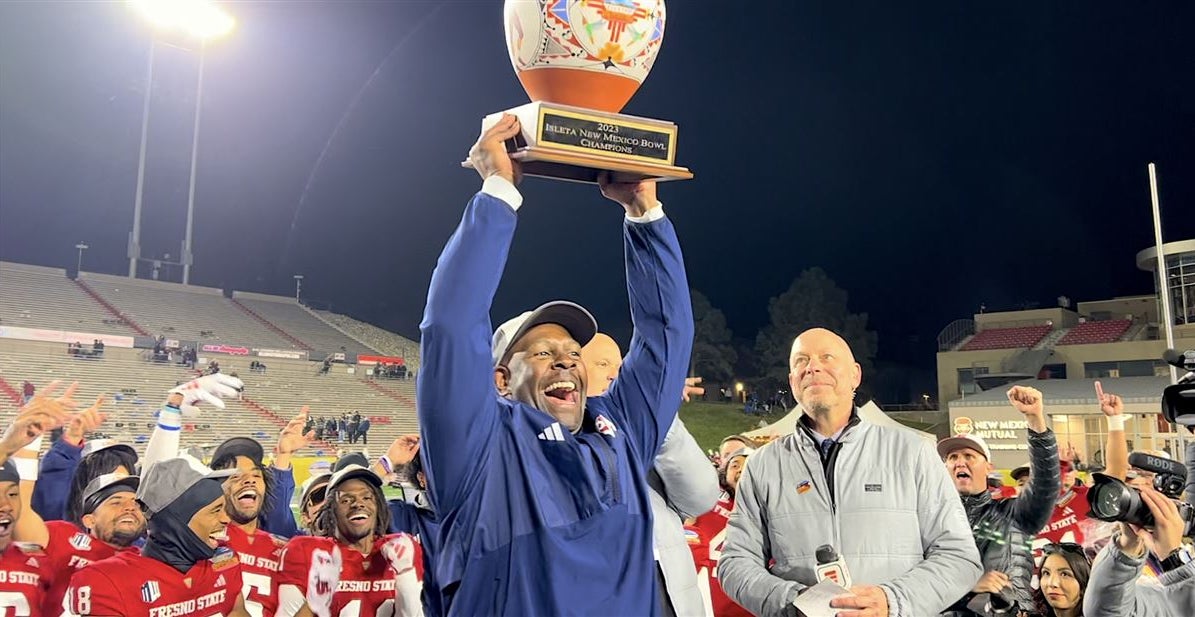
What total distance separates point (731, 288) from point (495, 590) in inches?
1839

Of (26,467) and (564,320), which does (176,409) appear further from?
(564,320)

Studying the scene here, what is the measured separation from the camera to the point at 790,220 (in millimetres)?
44281

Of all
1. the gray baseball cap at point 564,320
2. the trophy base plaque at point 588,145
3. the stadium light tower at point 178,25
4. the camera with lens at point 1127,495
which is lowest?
the camera with lens at point 1127,495

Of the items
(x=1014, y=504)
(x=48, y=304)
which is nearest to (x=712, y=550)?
(x=1014, y=504)

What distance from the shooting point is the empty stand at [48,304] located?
21.9m

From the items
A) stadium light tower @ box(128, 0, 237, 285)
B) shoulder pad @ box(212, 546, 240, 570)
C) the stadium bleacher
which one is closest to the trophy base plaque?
shoulder pad @ box(212, 546, 240, 570)

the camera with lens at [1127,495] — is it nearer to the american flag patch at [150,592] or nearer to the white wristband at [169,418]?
the american flag patch at [150,592]

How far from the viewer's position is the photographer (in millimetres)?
2180

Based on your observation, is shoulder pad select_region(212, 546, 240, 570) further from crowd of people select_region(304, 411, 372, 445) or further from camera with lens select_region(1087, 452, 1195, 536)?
crowd of people select_region(304, 411, 372, 445)

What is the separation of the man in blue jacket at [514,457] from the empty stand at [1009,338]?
31.2 meters

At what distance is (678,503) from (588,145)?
1173mm

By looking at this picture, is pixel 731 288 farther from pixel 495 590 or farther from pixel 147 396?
pixel 495 590

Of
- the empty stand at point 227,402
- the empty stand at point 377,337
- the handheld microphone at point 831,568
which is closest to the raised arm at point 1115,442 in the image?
the handheld microphone at point 831,568

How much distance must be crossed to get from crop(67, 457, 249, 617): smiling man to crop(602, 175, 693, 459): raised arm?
1982mm
